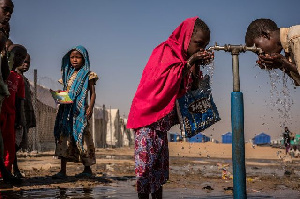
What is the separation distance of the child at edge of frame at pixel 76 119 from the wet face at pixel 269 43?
3.44 m

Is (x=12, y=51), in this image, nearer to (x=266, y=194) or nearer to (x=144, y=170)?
(x=144, y=170)

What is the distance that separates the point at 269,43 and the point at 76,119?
3.58 m

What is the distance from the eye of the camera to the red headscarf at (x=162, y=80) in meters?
3.14

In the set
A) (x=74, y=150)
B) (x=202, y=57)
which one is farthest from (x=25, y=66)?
(x=202, y=57)

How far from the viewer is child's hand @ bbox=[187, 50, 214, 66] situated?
296 cm

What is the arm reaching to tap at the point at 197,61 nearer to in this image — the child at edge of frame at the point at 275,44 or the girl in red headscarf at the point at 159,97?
the girl in red headscarf at the point at 159,97

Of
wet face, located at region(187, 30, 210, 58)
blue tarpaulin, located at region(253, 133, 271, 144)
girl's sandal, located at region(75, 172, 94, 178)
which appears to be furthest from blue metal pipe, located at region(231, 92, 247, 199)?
blue tarpaulin, located at region(253, 133, 271, 144)

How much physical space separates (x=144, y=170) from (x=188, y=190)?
1.98 metres

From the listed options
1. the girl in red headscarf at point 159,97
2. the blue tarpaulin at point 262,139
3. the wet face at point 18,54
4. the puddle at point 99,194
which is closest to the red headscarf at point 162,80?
the girl in red headscarf at point 159,97

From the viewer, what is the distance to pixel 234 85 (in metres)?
2.70

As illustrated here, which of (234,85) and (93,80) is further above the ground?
(93,80)

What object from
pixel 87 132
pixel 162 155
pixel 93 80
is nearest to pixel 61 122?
pixel 87 132

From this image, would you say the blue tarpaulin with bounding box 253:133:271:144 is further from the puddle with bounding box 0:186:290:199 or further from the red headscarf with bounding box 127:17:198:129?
the red headscarf with bounding box 127:17:198:129

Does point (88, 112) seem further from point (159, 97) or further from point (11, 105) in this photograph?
point (159, 97)
